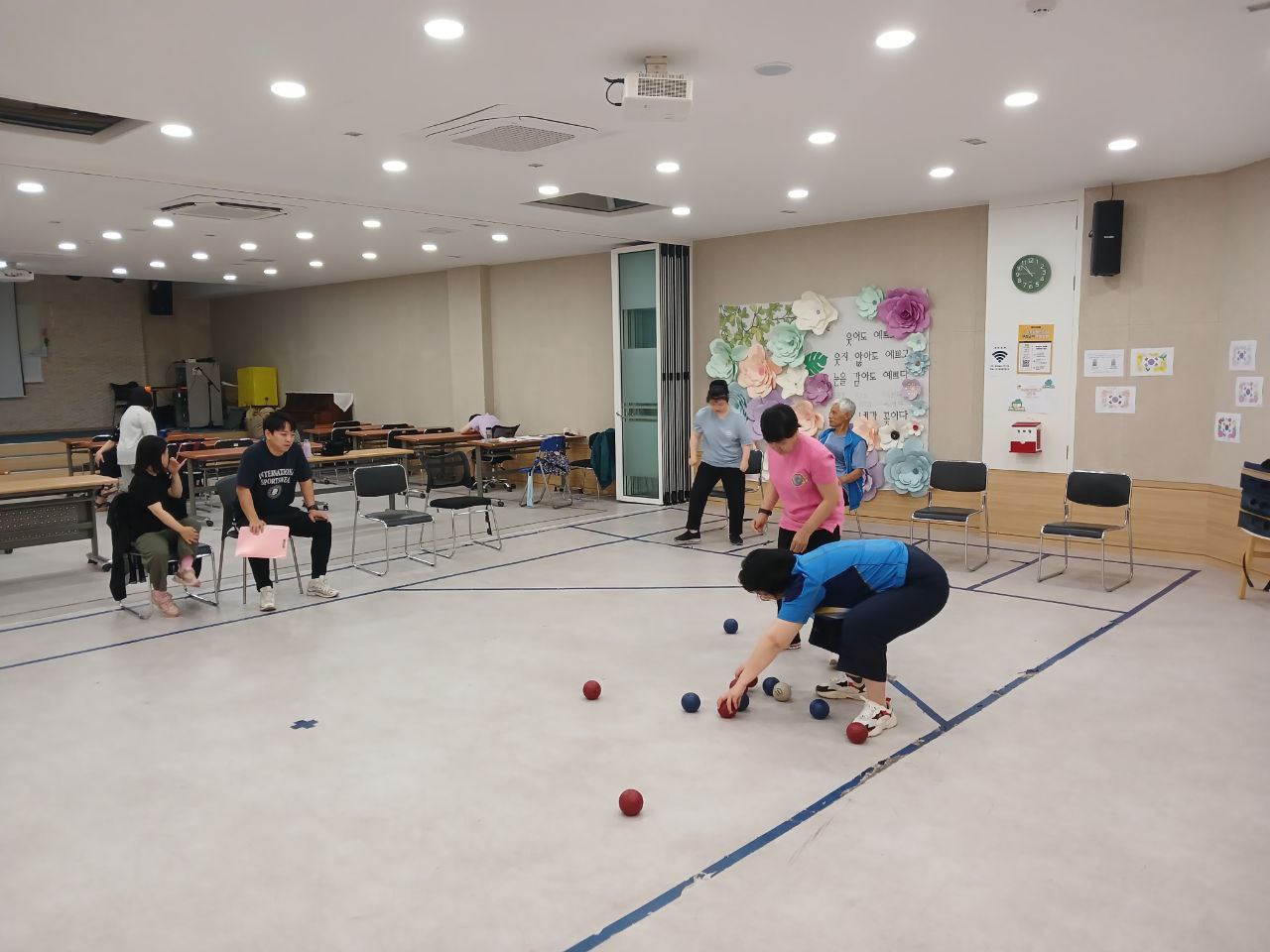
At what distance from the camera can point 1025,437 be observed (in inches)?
325

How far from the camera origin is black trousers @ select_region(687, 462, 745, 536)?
28.1ft

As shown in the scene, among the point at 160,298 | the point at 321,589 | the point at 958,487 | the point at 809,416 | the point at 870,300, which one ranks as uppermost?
the point at 160,298

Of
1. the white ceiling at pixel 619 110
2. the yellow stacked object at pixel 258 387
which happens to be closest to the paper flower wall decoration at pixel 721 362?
the white ceiling at pixel 619 110

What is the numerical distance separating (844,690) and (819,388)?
5696mm

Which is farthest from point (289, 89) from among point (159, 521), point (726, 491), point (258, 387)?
point (258, 387)

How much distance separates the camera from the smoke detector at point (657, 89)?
15.0 feet

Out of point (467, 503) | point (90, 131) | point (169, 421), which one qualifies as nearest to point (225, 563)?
point (467, 503)

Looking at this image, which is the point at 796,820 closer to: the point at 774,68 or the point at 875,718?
the point at 875,718

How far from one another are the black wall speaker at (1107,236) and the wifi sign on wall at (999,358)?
1012 millimetres

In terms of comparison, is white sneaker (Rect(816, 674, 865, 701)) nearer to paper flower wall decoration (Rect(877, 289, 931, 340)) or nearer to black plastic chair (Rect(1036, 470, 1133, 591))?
black plastic chair (Rect(1036, 470, 1133, 591))

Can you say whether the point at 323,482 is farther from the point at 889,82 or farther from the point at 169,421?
the point at 889,82

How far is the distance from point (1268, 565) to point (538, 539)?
6.19 meters

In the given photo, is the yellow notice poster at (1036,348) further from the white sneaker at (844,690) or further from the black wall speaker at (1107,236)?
the white sneaker at (844,690)

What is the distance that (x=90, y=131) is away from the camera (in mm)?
6008
